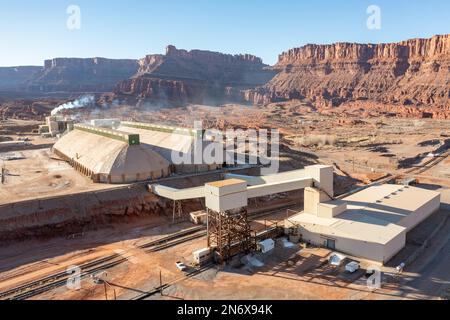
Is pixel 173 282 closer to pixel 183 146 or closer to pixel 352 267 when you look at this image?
pixel 352 267

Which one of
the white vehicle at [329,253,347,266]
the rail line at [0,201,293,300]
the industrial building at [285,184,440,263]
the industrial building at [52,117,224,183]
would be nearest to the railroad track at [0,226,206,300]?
the rail line at [0,201,293,300]

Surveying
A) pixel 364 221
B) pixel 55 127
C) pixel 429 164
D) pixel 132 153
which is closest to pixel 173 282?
pixel 364 221

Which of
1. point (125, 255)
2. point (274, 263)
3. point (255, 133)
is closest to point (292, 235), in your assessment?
point (274, 263)

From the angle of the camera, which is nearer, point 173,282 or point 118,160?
point 173,282

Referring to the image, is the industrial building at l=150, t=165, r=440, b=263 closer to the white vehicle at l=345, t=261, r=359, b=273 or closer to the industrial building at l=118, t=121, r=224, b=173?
the white vehicle at l=345, t=261, r=359, b=273

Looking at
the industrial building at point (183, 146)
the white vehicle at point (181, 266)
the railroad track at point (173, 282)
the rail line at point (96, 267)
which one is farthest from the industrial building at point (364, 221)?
the industrial building at point (183, 146)

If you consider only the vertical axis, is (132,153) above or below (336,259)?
above

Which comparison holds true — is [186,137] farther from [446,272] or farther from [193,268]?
[446,272]

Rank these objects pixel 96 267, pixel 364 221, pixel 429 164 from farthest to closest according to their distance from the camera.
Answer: pixel 429 164
pixel 364 221
pixel 96 267
